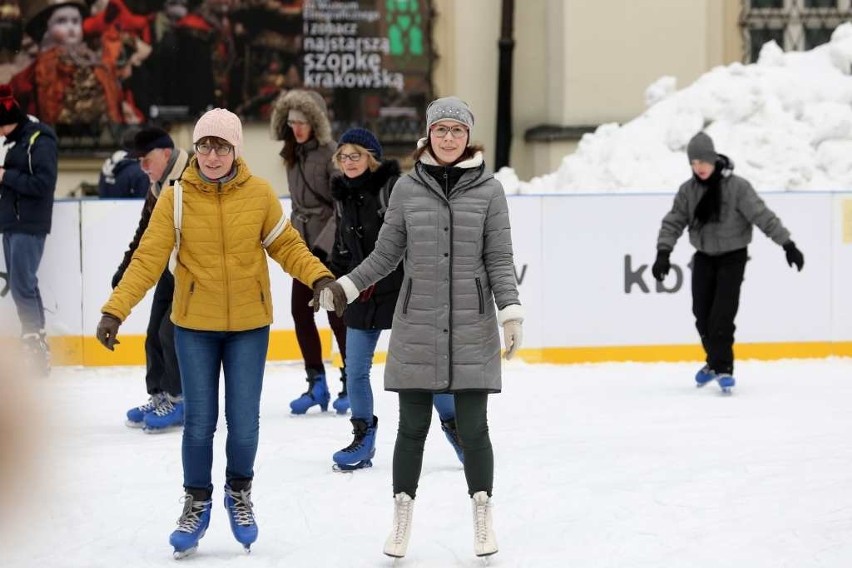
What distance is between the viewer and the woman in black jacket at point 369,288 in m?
6.06

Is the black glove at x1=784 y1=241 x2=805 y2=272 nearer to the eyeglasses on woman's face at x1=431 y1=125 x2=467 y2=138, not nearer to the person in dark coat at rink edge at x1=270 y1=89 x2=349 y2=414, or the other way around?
the person in dark coat at rink edge at x1=270 y1=89 x2=349 y2=414

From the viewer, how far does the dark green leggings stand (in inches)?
177

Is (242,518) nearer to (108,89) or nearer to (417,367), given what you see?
(417,367)

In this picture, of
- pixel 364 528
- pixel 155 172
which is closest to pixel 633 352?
pixel 155 172

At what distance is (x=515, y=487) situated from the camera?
5762 millimetres

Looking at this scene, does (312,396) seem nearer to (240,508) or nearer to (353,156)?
(353,156)

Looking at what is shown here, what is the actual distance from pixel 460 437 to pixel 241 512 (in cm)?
71

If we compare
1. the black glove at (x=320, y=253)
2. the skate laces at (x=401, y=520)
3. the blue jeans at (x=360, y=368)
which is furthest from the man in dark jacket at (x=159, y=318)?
the skate laces at (x=401, y=520)

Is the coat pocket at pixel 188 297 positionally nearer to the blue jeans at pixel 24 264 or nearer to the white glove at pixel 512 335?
the white glove at pixel 512 335

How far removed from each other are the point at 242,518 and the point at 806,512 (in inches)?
76.5

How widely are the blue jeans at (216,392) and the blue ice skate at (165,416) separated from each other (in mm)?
2485

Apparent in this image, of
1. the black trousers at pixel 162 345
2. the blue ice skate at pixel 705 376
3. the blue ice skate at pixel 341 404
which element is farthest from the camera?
the blue ice skate at pixel 705 376

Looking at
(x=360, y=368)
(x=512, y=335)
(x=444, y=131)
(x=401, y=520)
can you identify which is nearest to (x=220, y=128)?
(x=444, y=131)

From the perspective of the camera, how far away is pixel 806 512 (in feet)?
17.3
